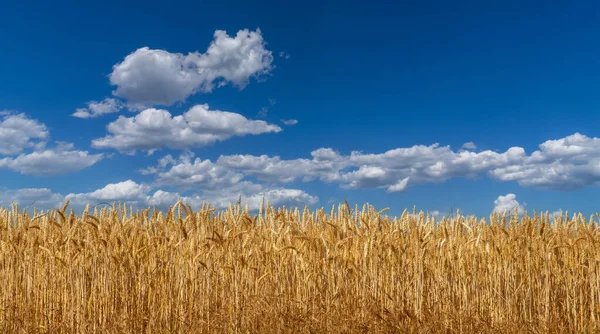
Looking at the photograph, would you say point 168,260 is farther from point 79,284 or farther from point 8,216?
point 8,216

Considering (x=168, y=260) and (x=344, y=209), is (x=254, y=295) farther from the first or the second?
(x=344, y=209)

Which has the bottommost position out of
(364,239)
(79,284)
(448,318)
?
(448,318)

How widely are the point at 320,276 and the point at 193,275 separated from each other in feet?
4.22

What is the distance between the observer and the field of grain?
509 centimetres

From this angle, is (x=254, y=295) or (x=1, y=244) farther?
(x=1, y=244)

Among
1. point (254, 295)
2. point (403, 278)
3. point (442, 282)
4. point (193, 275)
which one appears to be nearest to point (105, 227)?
point (193, 275)

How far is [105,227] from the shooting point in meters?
5.56

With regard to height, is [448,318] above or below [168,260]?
below

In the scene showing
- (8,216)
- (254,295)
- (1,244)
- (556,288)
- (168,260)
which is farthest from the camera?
(8,216)

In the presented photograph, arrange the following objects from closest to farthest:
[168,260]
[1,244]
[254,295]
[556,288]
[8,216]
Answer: [254,295] < [168,260] < [556,288] < [1,244] < [8,216]

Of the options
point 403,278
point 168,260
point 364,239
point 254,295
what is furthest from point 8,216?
point 403,278

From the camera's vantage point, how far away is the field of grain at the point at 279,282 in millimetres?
5090

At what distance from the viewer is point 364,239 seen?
226 inches

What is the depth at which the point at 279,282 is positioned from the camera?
5277 mm
